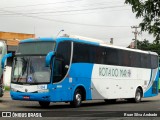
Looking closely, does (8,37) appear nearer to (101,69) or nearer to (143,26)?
(101,69)

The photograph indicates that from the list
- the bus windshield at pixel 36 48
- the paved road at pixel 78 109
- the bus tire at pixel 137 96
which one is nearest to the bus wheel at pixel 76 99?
the paved road at pixel 78 109

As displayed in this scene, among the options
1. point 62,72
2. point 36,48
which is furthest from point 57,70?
point 36,48

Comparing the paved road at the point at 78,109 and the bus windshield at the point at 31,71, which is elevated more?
the bus windshield at the point at 31,71

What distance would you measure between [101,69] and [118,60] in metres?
2.12

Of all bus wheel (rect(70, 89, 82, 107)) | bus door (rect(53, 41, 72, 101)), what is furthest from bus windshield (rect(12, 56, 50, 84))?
bus wheel (rect(70, 89, 82, 107))

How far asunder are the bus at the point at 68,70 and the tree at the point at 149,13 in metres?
6.54

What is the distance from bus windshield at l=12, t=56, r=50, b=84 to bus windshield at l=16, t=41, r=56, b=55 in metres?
0.28

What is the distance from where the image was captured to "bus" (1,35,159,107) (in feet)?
64.8

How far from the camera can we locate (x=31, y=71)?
65.6 ft

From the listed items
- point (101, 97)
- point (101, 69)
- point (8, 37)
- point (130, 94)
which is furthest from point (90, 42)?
point (8, 37)

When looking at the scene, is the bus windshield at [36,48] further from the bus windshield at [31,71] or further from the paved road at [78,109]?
the paved road at [78,109]

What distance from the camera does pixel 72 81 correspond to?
21078 millimetres

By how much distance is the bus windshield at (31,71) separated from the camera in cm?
1975

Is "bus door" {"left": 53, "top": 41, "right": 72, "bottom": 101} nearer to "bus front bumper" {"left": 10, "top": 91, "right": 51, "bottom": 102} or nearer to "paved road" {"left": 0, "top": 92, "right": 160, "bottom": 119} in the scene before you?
"bus front bumper" {"left": 10, "top": 91, "right": 51, "bottom": 102}
